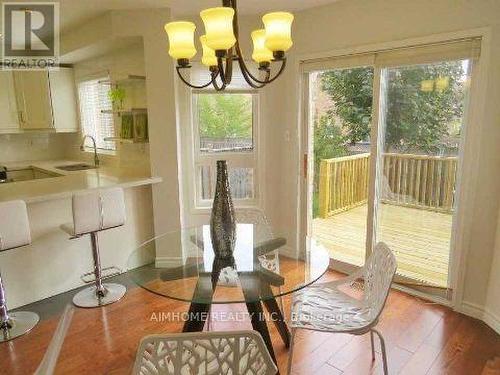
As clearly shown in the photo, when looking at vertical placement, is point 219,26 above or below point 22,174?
above

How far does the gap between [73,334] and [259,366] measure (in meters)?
1.85

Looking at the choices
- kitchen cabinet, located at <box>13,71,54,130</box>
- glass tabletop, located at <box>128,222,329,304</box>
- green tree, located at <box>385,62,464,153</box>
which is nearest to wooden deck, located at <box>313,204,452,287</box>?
green tree, located at <box>385,62,464,153</box>

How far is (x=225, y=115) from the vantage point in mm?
3701

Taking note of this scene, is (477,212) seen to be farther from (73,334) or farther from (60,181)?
(60,181)

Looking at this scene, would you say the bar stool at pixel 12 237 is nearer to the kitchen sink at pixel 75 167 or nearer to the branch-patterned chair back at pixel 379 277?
the kitchen sink at pixel 75 167

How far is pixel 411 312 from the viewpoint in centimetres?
271

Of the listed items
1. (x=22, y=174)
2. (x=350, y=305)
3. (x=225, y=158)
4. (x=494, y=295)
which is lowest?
(x=494, y=295)

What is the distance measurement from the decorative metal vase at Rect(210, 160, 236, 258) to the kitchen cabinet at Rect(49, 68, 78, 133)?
3.62 metres

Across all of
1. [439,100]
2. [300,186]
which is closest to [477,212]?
[439,100]

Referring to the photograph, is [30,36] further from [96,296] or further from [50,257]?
[96,296]

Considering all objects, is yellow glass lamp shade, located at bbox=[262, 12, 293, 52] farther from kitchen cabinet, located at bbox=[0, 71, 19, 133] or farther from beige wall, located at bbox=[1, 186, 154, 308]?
kitchen cabinet, located at bbox=[0, 71, 19, 133]

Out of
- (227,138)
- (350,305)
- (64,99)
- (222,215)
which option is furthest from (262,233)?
(64,99)

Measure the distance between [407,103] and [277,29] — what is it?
158 centimetres

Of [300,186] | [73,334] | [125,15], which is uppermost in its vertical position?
[125,15]
